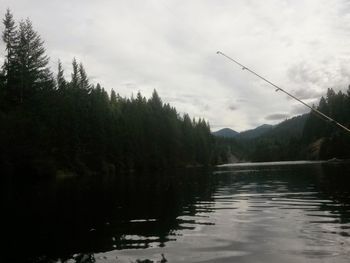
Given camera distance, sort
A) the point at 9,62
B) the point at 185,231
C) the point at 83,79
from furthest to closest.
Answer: the point at 83,79 → the point at 9,62 → the point at 185,231

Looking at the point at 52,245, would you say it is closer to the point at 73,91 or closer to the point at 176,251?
the point at 176,251

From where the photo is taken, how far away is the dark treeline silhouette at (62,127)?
63.5 meters

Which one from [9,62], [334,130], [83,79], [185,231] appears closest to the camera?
[185,231]

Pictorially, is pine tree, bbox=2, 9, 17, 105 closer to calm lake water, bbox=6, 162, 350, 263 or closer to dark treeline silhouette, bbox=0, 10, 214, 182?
dark treeline silhouette, bbox=0, 10, 214, 182

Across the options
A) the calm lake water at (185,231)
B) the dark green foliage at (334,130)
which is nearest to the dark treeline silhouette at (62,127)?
the calm lake water at (185,231)

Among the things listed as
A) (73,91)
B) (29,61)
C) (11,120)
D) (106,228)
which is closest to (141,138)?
(73,91)

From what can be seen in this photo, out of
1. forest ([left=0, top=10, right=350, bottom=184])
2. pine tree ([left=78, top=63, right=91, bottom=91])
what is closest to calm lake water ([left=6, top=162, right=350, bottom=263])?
forest ([left=0, top=10, right=350, bottom=184])

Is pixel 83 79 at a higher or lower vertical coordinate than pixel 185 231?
higher

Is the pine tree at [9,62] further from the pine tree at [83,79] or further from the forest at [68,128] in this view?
the pine tree at [83,79]

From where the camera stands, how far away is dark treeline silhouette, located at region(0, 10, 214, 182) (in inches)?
2499

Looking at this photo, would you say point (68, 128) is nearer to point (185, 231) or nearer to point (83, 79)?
point (83, 79)

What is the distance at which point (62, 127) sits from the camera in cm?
8562

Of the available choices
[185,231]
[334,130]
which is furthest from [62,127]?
[334,130]

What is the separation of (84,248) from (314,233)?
25.3 ft
